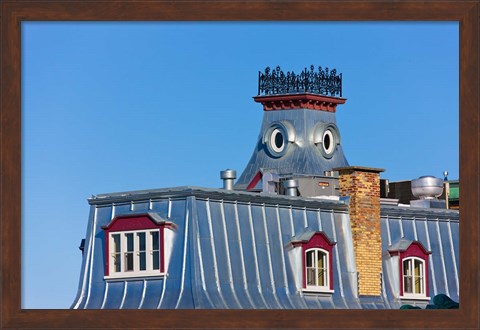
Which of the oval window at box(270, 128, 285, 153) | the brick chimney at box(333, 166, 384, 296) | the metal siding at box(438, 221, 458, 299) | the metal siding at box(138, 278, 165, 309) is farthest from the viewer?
the oval window at box(270, 128, 285, 153)

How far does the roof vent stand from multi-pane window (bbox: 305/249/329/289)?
8.12 m

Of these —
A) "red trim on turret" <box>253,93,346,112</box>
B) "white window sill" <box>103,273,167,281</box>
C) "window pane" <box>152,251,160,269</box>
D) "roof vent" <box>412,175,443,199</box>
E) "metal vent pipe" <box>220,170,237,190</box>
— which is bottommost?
"white window sill" <box>103,273,167,281</box>

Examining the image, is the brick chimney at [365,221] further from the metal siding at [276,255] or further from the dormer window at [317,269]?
the metal siding at [276,255]

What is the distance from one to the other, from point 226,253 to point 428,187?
1244cm

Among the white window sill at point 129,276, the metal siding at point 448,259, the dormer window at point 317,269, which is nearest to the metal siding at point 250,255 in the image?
the dormer window at point 317,269

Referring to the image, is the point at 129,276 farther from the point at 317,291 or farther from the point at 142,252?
the point at 317,291

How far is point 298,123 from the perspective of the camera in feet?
232

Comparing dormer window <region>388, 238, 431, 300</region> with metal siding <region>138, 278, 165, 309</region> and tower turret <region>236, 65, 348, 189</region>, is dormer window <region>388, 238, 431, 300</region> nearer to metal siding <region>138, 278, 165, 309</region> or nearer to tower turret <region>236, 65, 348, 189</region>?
metal siding <region>138, 278, 165, 309</region>

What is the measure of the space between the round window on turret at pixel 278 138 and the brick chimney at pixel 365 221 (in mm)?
30971

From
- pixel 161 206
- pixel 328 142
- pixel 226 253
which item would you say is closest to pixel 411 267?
pixel 226 253

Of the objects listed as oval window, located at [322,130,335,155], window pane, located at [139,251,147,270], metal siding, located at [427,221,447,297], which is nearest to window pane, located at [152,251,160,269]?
window pane, located at [139,251,147,270]

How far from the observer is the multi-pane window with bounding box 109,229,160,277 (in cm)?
3409
